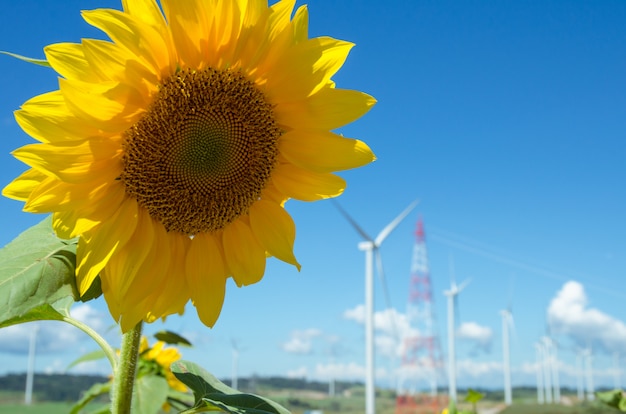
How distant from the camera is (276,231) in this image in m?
2.05

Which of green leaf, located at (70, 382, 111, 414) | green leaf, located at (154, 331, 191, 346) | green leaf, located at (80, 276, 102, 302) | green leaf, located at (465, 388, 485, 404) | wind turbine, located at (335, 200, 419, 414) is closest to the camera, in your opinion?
green leaf, located at (80, 276, 102, 302)

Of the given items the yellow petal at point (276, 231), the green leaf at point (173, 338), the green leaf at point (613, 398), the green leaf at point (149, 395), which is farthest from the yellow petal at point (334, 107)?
the green leaf at point (613, 398)

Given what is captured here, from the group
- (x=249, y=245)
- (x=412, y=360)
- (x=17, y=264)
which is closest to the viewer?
(x=17, y=264)

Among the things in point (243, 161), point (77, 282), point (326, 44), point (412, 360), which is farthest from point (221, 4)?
point (412, 360)

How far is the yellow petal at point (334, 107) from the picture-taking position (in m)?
1.91

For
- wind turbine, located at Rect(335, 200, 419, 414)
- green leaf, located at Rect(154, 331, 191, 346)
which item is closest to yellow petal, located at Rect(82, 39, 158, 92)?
green leaf, located at Rect(154, 331, 191, 346)

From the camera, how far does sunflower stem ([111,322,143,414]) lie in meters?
1.83

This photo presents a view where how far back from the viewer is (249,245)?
2061 millimetres

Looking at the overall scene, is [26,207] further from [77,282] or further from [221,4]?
[221,4]

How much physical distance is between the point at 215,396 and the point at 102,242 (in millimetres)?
492

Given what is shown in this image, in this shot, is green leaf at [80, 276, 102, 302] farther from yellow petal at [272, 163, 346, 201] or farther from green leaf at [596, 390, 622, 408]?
green leaf at [596, 390, 622, 408]

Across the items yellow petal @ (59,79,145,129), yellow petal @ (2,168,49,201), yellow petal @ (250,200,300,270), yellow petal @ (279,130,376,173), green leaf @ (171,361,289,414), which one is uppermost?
yellow petal @ (59,79,145,129)

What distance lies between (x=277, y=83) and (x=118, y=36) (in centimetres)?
44

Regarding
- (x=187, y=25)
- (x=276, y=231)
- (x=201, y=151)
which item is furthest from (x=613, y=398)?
(x=187, y=25)
